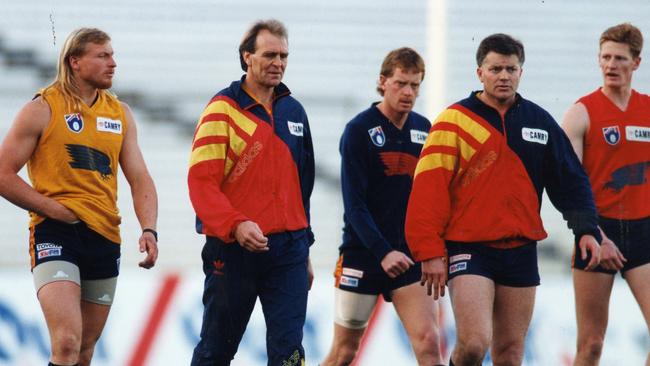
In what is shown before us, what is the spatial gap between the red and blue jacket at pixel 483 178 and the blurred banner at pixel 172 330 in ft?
10.6

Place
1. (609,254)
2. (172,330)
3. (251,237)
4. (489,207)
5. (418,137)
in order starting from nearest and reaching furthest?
(251,237) → (489,207) → (609,254) → (418,137) → (172,330)

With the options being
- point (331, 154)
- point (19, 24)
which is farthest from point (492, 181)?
point (19, 24)

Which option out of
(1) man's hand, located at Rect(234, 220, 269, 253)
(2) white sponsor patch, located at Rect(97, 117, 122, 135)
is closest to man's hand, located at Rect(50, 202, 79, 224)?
(2) white sponsor patch, located at Rect(97, 117, 122, 135)

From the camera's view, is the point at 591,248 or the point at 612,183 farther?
the point at 612,183

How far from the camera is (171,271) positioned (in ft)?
35.2

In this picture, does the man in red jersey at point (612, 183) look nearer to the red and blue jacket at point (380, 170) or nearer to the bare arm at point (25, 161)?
the red and blue jacket at point (380, 170)

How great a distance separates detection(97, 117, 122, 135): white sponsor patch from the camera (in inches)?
286

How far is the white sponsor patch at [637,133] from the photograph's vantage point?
8.52m

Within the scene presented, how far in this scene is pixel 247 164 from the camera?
721cm

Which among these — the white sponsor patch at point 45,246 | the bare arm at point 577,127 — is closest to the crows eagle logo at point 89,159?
the white sponsor patch at point 45,246

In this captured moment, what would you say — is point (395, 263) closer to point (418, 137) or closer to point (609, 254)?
point (418, 137)

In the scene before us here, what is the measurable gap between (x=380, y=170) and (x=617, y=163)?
4.76ft

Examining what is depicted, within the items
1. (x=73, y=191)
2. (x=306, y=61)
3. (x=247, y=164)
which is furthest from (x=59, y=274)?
(x=306, y=61)

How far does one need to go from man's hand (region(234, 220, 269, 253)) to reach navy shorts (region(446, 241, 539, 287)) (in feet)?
3.71
